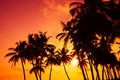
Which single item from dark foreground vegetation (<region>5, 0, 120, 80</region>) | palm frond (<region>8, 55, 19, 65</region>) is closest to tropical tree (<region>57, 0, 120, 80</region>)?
dark foreground vegetation (<region>5, 0, 120, 80</region>)

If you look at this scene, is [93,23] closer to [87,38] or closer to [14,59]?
[87,38]

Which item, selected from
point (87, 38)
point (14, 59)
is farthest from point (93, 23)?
point (14, 59)

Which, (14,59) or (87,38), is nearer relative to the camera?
(87,38)

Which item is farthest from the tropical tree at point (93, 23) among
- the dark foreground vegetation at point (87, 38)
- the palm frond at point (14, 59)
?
the palm frond at point (14, 59)

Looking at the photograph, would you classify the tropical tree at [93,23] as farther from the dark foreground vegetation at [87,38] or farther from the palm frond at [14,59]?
the palm frond at [14,59]

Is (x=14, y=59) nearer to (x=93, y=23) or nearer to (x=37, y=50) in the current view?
(x=37, y=50)

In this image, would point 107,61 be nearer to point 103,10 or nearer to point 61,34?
point 61,34

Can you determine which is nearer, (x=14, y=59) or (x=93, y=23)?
(x=93, y=23)

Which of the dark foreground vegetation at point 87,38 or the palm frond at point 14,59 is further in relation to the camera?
the palm frond at point 14,59

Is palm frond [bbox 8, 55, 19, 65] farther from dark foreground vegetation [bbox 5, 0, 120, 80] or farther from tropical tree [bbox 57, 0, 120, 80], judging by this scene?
tropical tree [bbox 57, 0, 120, 80]

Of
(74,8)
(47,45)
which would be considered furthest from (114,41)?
(47,45)

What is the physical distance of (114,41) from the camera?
41.9 meters

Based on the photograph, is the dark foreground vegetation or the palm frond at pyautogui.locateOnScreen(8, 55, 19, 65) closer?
the dark foreground vegetation

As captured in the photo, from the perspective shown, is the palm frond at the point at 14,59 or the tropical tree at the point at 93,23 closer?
the tropical tree at the point at 93,23
